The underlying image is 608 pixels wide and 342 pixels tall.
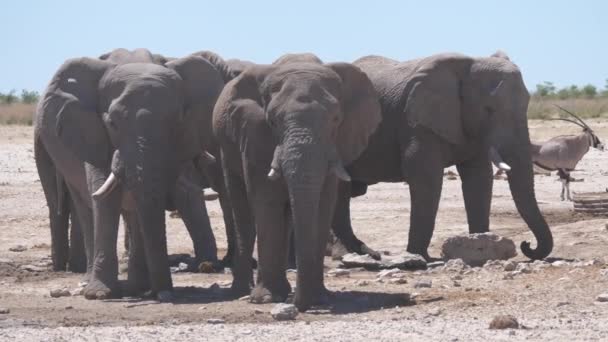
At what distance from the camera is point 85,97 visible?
14562 millimetres

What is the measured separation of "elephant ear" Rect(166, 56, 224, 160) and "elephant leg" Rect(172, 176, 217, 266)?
2.23 m

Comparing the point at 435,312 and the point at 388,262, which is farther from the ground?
the point at 435,312

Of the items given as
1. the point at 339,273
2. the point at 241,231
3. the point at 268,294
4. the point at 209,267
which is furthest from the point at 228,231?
the point at 268,294

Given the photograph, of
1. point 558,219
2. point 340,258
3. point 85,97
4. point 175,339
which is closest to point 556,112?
point 558,219

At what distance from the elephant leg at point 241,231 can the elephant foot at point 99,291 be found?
Answer: 1.07m

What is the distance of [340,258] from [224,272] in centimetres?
182

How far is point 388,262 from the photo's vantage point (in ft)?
52.4

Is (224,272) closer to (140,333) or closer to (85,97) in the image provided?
(85,97)

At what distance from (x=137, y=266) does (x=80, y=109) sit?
1466 mm

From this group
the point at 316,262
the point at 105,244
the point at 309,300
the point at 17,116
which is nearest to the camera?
the point at 309,300

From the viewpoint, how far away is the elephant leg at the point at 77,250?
17.0 meters

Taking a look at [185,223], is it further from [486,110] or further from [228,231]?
[486,110]

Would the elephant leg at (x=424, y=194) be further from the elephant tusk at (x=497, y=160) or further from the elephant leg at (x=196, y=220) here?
the elephant leg at (x=196, y=220)

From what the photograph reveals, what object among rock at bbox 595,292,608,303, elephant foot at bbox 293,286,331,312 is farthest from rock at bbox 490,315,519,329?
elephant foot at bbox 293,286,331,312
